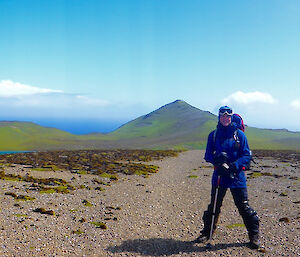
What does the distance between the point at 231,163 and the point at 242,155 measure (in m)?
0.65

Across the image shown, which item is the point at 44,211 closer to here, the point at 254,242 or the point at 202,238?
the point at 202,238

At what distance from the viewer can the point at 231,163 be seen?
10.1m

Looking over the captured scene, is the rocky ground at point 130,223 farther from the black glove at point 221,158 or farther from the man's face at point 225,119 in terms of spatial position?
the man's face at point 225,119

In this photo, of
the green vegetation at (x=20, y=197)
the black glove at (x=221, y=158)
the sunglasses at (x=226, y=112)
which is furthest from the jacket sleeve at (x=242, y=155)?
the green vegetation at (x=20, y=197)

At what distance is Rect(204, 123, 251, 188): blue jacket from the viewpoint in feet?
33.6

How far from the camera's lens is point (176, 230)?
12875 mm

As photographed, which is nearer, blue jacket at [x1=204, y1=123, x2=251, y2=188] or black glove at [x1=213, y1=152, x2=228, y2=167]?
black glove at [x1=213, y1=152, x2=228, y2=167]

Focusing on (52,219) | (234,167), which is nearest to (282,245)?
(234,167)

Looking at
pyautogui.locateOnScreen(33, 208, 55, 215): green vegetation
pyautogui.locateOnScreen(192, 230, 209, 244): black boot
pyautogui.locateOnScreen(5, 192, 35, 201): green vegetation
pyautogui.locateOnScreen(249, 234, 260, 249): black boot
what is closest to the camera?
pyautogui.locateOnScreen(249, 234, 260, 249): black boot

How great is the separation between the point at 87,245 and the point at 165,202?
29.3 ft

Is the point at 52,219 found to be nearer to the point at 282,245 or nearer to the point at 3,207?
the point at 3,207

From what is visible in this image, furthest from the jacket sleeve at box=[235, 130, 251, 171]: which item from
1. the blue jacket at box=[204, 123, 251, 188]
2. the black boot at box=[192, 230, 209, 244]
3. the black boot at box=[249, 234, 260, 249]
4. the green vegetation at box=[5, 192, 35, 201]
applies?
the green vegetation at box=[5, 192, 35, 201]

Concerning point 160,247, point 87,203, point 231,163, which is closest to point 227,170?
point 231,163

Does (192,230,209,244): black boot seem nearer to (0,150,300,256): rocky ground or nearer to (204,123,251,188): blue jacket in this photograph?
(0,150,300,256): rocky ground
